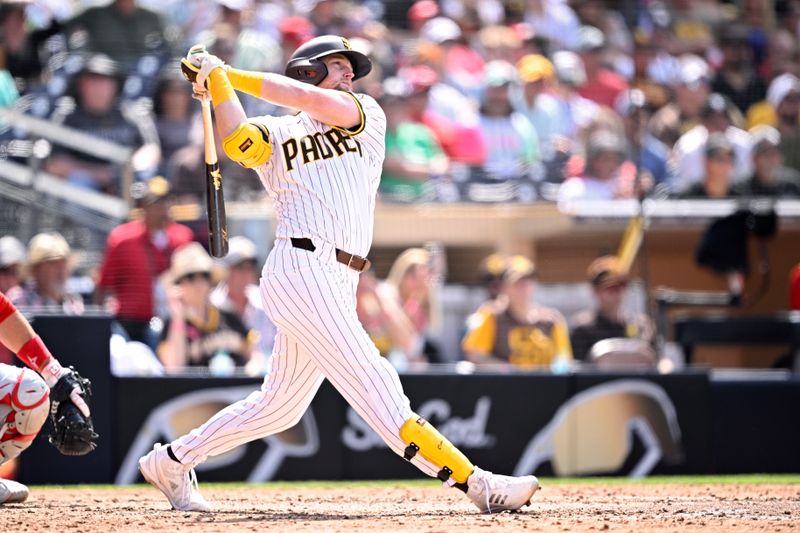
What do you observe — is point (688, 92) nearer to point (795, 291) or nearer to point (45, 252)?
point (795, 291)

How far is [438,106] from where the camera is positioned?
42.0 feet

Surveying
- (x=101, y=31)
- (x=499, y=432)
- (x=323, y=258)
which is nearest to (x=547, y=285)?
(x=499, y=432)

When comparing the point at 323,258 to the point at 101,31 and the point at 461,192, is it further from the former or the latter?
the point at 101,31

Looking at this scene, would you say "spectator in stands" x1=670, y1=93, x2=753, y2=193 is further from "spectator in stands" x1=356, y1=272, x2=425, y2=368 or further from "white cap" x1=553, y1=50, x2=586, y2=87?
"spectator in stands" x1=356, y1=272, x2=425, y2=368

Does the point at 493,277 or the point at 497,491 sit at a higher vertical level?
the point at 493,277

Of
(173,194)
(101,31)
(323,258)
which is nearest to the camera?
(323,258)

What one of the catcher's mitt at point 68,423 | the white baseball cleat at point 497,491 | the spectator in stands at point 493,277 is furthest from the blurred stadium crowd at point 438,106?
the white baseball cleat at point 497,491

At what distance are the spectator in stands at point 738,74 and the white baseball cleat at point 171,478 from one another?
9921 millimetres

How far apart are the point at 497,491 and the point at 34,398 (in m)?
1.97

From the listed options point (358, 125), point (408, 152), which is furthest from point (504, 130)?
point (358, 125)

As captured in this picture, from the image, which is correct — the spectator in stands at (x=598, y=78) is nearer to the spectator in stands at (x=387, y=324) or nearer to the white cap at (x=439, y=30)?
the white cap at (x=439, y=30)

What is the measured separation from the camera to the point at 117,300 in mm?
9727

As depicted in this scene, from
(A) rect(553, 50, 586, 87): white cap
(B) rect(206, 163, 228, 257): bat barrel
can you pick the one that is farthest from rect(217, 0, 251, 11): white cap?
(B) rect(206, 163, 228, 257): bat barrel

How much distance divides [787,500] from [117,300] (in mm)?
4978
